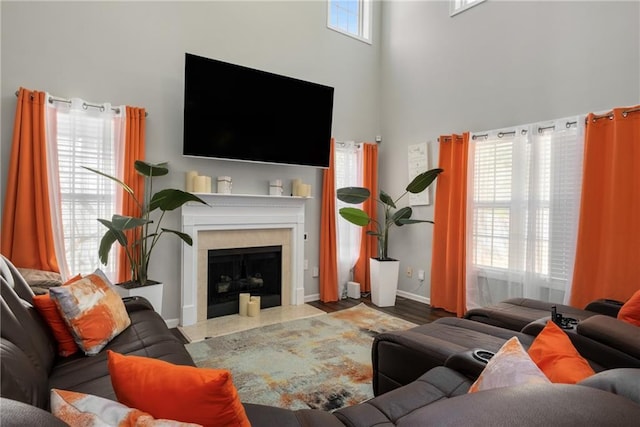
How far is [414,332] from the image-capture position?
208 centimetres

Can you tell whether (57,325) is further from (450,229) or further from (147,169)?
(450,229)

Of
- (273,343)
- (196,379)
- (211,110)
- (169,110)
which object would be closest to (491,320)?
(273,343)

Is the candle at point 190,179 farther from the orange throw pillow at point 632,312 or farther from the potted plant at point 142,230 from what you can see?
the orange throw pillow at point 632,312

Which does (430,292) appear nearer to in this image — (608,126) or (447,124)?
(447,124)

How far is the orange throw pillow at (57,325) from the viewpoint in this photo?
69.6 inches

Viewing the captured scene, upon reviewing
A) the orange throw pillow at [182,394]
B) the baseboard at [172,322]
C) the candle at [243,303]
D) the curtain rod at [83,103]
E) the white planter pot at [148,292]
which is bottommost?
the baseboard at [172,322]

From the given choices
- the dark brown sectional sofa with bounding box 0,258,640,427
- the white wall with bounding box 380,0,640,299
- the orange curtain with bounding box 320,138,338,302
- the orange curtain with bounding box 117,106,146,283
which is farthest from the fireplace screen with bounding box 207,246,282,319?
the white wall with bounding box 380,0,640,299

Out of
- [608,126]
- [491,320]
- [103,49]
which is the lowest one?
[491,320]

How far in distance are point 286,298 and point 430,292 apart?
1.77m

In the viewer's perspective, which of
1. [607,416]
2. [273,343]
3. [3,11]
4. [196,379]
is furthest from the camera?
[273,343]

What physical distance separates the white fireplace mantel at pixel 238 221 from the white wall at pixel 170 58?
132 millimetres

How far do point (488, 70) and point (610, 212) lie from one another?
6.29 feet

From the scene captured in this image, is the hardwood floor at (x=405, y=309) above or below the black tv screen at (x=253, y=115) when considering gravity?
below

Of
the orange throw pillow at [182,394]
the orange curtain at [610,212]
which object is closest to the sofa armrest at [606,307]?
the orange curtain at [610,212]
